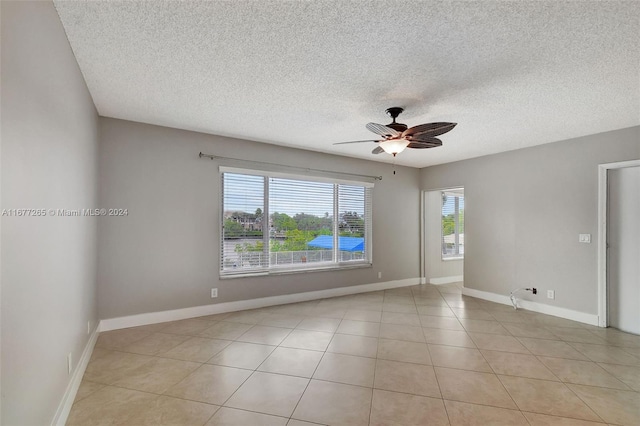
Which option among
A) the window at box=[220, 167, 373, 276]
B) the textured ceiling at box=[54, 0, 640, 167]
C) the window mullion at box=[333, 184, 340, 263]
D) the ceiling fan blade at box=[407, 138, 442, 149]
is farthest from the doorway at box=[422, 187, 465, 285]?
the ceiling fan blade at box=[407, 138, 442, 149]

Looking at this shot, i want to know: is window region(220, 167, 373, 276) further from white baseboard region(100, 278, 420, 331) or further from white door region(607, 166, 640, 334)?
white door region(607, 166, 640, 334)

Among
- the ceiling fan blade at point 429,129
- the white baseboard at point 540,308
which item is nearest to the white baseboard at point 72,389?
the ceiling fan blade at point 429,129

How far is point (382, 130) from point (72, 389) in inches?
130

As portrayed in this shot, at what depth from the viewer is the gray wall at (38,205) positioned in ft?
4.08

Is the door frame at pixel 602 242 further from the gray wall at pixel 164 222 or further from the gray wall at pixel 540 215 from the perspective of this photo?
the gray wall at pixel 164 222

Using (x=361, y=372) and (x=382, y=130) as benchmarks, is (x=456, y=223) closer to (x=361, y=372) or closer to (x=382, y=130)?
(x=382, y=130)

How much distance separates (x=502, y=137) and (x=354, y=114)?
93.1 inches

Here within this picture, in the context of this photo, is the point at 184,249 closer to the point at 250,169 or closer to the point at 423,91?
the point at 250,169

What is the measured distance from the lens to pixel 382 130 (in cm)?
282

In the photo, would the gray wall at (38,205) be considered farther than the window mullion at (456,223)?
No

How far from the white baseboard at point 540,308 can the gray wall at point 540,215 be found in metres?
0.07

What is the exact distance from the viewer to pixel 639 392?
2379 mm

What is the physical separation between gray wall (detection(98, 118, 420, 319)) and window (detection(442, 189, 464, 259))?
3.76 meters

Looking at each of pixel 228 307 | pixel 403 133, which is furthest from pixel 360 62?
pixel 228 307
